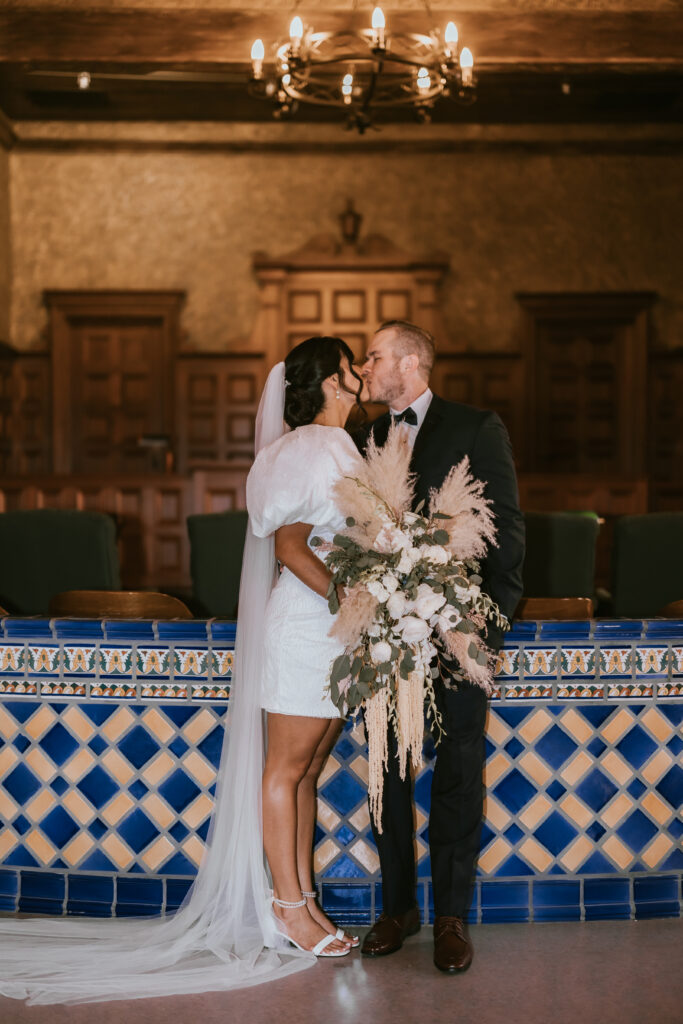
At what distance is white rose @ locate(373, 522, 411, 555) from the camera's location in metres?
2.50

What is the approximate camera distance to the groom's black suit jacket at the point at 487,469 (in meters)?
2.82

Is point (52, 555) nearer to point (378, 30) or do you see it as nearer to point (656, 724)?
point (656, 724)

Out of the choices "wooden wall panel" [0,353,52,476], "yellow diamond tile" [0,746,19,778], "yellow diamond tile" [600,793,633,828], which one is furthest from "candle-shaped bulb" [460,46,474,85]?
"wooden wall panel" [0,353,52,476]

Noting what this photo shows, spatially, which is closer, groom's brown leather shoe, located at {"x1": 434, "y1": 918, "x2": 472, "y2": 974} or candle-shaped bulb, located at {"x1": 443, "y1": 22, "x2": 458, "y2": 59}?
groom's brown leather shoe, located at {"x1": 434, "y1": 918, "x2": 472, "y2": 974}

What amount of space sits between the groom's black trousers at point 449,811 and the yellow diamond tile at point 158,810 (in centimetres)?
64

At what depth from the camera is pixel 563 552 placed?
410cm

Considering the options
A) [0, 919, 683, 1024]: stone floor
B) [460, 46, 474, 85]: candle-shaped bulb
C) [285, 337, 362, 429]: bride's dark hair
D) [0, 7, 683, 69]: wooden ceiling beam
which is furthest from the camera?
[0, 7, 683, 69]: wooden ceiling beam

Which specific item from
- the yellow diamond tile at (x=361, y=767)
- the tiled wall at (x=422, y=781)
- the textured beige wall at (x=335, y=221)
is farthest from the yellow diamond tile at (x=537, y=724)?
the textured beige wall at (x=335, y=221)

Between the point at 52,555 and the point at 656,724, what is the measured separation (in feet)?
7.47

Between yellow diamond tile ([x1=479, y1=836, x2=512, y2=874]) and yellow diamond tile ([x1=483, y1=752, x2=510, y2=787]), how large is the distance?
17 cm

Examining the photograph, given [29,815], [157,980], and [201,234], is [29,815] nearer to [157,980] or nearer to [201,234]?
[157,980]

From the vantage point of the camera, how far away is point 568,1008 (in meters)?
2.49

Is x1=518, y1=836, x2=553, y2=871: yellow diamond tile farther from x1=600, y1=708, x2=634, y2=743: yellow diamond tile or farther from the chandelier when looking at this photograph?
the chandelier

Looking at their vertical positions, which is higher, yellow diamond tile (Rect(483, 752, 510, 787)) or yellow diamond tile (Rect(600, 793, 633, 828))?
yellow diamond tile (Rect(483, 752, 510, 787))
